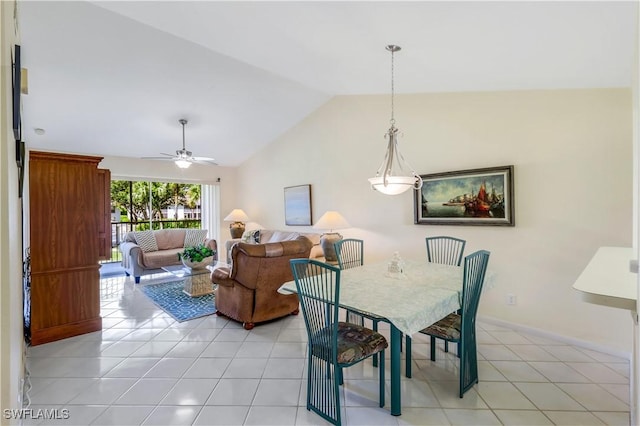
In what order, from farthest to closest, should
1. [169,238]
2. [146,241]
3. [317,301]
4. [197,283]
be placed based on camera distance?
[169,238], [146,241], [197,283], [317,301]

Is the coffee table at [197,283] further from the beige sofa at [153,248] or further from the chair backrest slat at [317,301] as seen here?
the chair backrest slat at [317,301]

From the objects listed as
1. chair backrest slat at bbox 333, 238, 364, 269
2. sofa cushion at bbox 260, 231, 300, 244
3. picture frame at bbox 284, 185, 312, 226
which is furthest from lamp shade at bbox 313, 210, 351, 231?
chair backrest slat at bbox 333, 238, 364, 269

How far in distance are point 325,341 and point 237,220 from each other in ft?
18.9

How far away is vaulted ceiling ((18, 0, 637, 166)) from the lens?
204 cm

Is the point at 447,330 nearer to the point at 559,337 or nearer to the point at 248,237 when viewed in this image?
the point at 559,337

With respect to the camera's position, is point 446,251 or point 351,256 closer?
point 351,256

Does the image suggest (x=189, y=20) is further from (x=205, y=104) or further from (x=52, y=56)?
(x=205, y=104)

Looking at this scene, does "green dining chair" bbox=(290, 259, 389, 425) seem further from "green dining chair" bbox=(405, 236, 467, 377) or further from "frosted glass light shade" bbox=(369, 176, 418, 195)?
"green dining chair" bbox=(405, 236, 467, 377)

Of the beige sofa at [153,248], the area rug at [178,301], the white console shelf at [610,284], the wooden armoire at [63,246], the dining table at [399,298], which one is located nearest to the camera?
the white console shelf at [610,284]

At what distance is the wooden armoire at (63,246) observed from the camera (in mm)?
2892

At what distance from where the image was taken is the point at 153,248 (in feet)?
19.3

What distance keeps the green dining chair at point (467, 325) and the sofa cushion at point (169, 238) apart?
18.6ft

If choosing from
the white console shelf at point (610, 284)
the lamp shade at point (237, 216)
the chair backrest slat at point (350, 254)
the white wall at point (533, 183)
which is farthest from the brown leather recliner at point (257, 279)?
the lamp shade at point (237, 216)

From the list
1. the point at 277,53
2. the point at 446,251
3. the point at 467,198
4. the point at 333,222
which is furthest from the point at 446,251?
the point at 277,53
